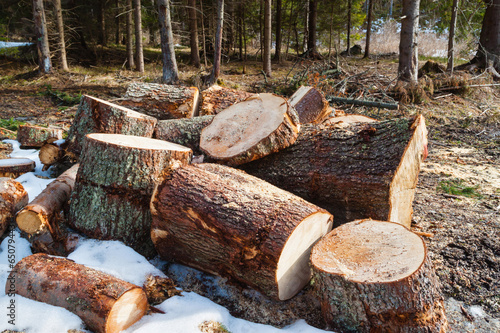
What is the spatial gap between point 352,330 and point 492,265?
56.0 inches

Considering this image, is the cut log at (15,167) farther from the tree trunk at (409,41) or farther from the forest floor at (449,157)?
the tree trunk at (409,41)

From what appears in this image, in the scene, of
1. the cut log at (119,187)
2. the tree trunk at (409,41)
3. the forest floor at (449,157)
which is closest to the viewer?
the forest floor at (449,157)

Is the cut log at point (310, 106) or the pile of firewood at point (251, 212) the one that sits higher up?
the cut log at point (310, 106)

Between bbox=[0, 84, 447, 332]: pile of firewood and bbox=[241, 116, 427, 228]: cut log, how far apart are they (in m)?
0.01

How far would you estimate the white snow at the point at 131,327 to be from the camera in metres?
1.93

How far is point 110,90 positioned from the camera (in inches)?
379

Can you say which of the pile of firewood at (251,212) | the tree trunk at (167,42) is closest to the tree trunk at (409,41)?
the tree trunk at (167,42)

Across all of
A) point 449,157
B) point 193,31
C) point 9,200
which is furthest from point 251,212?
point 193,31

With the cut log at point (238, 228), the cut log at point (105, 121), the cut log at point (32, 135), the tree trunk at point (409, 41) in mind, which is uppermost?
the tree trunk at point (409, 41)

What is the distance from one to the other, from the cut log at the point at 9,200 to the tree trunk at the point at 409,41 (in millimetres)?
8369

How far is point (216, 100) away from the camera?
4.76 meters

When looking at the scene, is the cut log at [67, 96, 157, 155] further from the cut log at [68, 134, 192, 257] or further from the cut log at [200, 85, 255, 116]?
the cut log at [200, 85, 255, 116]

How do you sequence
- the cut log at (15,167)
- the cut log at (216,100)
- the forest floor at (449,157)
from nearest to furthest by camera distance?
the forest floor at (449,157) < the cut log at (15,167) < the cut log at (216,100)

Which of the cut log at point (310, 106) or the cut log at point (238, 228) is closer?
the cut log at point (238, 228)
